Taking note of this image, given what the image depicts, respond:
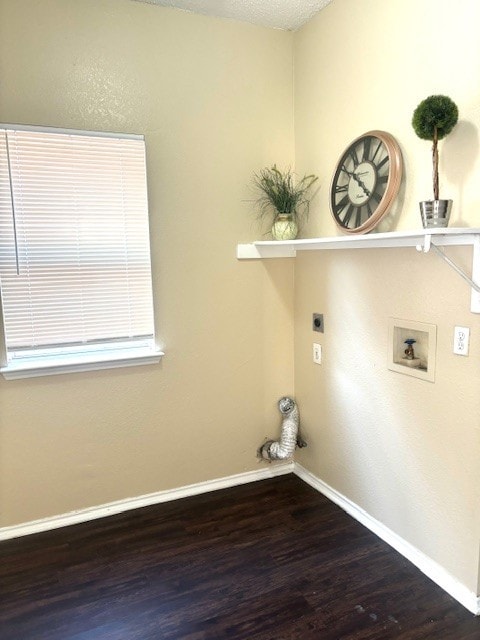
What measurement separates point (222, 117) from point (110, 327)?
1.38 m

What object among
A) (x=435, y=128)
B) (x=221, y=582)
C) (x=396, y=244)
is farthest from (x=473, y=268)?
(x=221, y=582)

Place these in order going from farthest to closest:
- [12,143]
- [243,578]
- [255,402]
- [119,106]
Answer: [255,402]
[119,106]
[12,143]
[243,578]

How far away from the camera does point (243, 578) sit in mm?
2045

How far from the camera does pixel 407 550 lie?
215cm

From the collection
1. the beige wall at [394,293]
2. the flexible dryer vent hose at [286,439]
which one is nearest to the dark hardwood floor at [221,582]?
the beige wall at [394,293]

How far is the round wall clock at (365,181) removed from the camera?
78.8 inches

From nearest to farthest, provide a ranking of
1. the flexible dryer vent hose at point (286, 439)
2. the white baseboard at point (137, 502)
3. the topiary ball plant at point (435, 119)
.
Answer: the topiary ball plant at point (435, 119) → the white baseboard at point (137, 502) → the flexible dryer vent hose at point (286, 439)

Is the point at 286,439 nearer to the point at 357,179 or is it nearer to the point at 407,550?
the point at 407,550

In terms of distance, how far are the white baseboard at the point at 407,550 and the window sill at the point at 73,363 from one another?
1308 millimetres

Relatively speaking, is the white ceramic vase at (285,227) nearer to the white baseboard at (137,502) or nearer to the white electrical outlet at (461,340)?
the white electrical outlet at (461,340)

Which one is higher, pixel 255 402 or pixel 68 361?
pixel 68 361

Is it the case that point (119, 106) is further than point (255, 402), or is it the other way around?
point (255, 402)

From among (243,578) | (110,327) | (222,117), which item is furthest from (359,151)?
(243,578)

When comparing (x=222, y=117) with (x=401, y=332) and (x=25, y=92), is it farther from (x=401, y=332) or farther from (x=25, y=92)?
(x=401, y=332)
